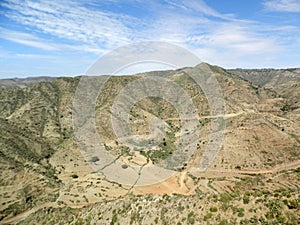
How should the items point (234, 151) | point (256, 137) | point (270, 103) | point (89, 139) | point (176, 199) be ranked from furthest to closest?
point (270, 103) < point (89, 139) < point (256, 137) < point (234, 151) < point (176, 199)

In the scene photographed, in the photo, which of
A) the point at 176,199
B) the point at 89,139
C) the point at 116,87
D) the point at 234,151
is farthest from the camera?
the point at 116,87

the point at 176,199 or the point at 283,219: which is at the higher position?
the point at 283,219

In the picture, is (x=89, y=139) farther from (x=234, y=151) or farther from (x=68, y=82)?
(x=68, y=82)

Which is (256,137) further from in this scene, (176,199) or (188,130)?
(176,199)

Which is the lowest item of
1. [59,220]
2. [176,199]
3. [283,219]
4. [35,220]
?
[35,220]

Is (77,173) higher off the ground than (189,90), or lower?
lower

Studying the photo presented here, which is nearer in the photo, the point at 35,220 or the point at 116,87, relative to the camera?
the point at 35,220

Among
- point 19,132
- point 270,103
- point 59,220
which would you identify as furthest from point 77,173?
point 270,103

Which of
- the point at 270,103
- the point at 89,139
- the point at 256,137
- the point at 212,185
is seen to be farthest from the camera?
the point at 270,103

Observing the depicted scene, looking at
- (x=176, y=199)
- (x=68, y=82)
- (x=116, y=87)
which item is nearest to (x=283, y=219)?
(x=176, y=199)
